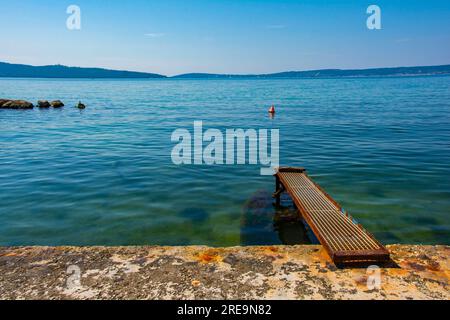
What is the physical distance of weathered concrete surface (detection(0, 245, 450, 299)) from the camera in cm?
439

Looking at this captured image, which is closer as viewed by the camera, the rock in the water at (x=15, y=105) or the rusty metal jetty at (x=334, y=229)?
the rusty metal jetty at (x=334, y=229)

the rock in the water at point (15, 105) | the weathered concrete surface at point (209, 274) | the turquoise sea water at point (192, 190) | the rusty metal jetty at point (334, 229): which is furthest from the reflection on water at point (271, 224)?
the rock in the water at point (15, 105)

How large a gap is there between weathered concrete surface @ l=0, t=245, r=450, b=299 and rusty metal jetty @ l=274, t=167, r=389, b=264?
9.3 inches

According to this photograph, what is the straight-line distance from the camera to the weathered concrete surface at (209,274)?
4.39 meters

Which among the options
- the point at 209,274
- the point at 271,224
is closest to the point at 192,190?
the point at 271,224

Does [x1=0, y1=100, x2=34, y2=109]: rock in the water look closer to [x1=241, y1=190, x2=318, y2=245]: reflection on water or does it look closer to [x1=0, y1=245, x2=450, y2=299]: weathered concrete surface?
[x1=241, y1=190, x2=318, y2=245]: reflection on water

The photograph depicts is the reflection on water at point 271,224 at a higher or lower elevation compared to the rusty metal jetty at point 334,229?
lower

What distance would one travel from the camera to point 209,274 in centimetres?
489

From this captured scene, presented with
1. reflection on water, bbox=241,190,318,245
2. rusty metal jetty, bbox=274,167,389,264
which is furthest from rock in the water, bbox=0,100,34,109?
rusty metal jetty, bbox=274,167,389,264

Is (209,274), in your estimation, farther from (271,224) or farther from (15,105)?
(15,105)

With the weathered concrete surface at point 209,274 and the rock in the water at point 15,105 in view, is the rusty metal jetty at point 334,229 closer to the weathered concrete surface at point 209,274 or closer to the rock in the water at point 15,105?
the weathered concrete surface at point 209,274

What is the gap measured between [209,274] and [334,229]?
306 cm

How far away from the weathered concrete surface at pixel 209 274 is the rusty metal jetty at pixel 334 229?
24cm
